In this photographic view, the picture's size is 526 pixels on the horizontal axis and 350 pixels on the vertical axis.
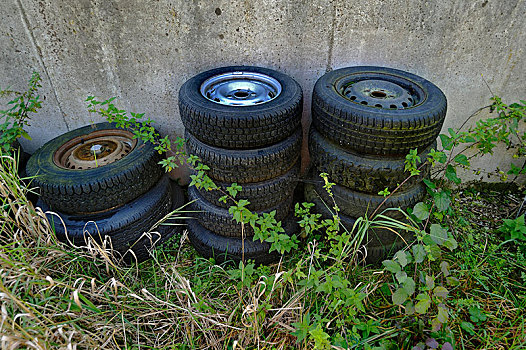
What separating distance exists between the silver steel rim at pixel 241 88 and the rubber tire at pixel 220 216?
78 centimetres

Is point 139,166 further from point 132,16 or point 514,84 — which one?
point 514,84

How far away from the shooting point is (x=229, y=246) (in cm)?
249

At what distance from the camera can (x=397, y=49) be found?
2719 mm

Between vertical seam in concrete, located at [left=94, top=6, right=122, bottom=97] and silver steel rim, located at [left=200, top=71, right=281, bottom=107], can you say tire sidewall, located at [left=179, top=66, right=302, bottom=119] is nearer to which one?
silver steel rim, located at [left=200, top=71, right=281, bottom=107]

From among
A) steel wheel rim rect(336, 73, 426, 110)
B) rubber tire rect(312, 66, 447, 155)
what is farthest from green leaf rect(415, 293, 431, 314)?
steel wheel rim rect(336, 73, 426, 110)

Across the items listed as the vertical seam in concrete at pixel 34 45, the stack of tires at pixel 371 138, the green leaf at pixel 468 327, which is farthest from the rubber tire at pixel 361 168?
the vertical seam in concrete at pixel 34 45

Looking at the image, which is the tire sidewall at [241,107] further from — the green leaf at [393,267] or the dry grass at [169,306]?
the green leaf at [393,267]

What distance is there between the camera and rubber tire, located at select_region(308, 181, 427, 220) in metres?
2.26

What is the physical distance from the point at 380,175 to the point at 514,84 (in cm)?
184

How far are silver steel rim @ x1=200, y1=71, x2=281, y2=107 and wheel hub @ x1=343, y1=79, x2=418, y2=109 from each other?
0.56m

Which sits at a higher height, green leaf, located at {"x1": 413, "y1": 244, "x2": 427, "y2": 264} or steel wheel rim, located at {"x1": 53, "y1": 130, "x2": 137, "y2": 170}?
steel wheel rim, located at {"x1": 53, "y1": 130, "x2": 137, "y2": 170}

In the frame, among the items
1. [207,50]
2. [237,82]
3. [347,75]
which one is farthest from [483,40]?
[207,50]

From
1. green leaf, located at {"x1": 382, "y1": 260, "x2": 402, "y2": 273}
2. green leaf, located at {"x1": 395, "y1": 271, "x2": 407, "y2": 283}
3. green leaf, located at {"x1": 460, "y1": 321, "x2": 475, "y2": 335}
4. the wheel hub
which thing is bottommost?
green leaf, located at {"x1": 460, "y1": 321, "x2": 475, "y2": 335}

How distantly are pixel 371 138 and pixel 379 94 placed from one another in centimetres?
49
